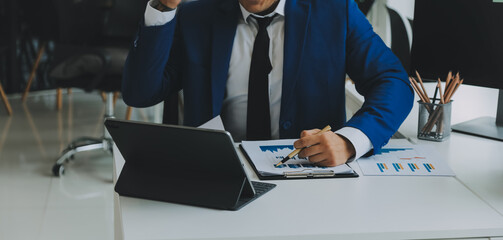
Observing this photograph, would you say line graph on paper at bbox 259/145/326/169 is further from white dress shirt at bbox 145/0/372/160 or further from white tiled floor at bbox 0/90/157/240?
white tiled floor at bbox 0/90/157/240

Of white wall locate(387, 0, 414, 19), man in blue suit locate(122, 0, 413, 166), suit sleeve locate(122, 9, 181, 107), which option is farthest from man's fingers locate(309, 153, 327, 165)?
white wall locate(387, 0, 414, 19)

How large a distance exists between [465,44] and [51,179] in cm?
240

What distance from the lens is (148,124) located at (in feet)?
3.76

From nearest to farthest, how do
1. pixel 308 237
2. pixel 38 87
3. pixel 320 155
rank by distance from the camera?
pixel 308 237 < pixel 320 155 < pixel 38 87

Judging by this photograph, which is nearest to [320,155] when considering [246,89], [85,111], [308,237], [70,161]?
[308,237]

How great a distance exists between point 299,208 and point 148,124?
324 mm

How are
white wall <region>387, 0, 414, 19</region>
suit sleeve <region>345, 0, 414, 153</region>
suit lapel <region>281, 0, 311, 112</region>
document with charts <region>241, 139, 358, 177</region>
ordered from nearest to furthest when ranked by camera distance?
document with charts <region>241, 139, 358, 177</region>, suit sleeve <region>345, 0, 414, 153</region>, suit lapel <region>281, 0, 311, 112</region>, white wall <region>387, 0, 414, 19</region>

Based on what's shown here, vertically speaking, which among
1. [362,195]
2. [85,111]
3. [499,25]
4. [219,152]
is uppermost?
[499,25]

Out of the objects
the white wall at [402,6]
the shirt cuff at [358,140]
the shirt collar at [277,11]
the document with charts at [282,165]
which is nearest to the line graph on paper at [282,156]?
the document with charts at [282,165]

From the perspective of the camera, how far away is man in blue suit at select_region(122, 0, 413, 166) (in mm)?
1748

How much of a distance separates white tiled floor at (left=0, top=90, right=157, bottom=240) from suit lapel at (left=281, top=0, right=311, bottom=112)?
1.28 metres

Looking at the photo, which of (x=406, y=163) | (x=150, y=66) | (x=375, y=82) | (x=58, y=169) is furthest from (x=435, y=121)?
(x=58, y=169)

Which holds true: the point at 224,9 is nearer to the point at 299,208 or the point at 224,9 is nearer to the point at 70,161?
the point at 299,208

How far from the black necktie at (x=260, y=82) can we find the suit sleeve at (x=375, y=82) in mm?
243
